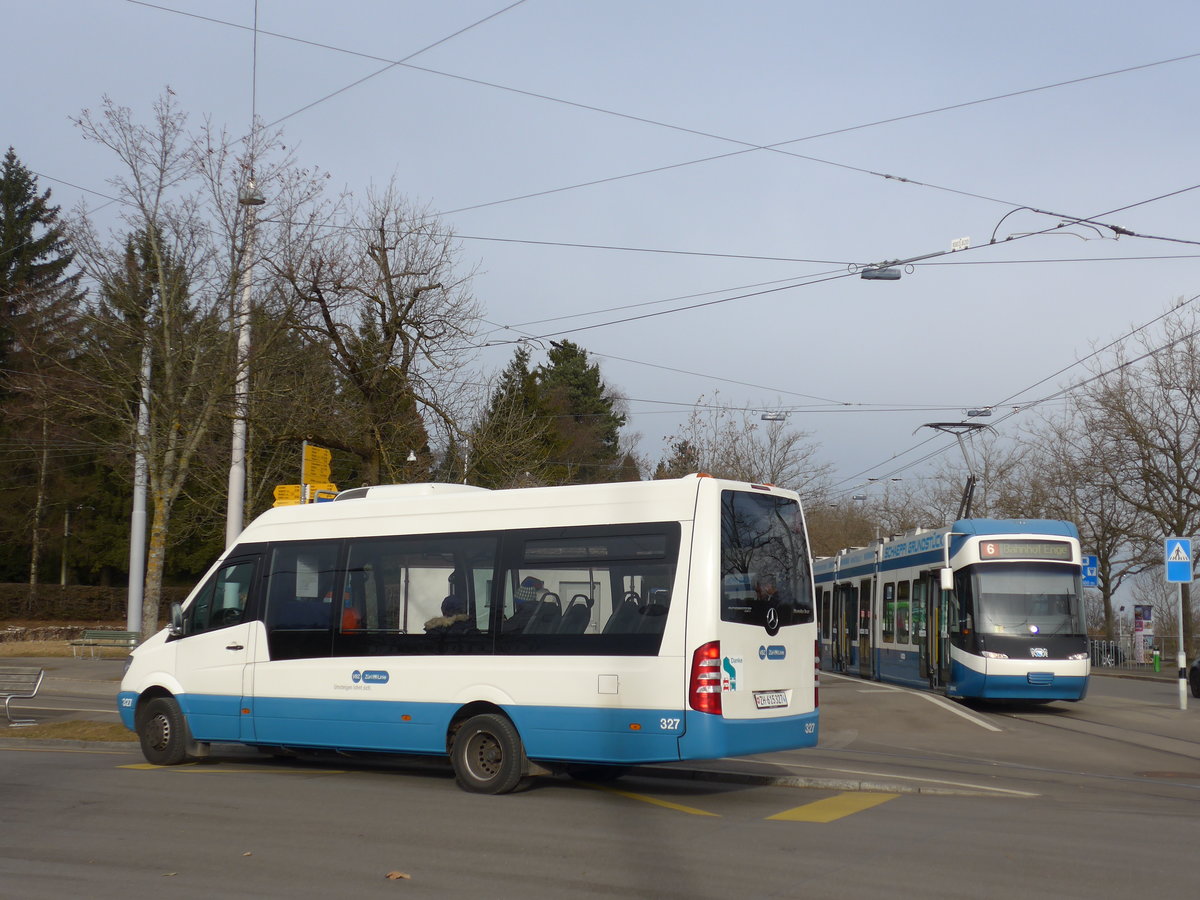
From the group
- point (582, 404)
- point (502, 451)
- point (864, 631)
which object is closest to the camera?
point (502, 451)

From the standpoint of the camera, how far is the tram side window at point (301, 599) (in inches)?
474

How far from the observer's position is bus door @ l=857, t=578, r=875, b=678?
27781 millimetres

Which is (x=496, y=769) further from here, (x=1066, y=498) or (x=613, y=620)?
(x=1066, y=498)

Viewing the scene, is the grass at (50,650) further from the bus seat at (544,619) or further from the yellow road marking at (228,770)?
the bus seat at (544,619)

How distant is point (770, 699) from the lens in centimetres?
1035

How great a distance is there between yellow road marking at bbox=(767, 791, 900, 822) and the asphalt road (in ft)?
0.09

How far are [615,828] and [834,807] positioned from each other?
2.09 m

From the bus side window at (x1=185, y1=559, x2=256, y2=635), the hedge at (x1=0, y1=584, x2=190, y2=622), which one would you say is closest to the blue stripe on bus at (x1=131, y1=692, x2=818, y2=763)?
the bus side window at (x1=185, y1=559, x2=256, y2=635)

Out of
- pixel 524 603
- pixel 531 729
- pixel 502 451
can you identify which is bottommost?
pixel 531 729

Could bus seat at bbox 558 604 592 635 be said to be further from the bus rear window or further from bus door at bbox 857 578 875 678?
bus door at bbox 857 578 875 678

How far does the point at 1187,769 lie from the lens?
13742 millimetres

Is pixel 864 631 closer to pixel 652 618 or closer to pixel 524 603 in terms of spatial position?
pixel 524 603

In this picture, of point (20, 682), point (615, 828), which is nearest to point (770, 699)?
point (615, 828)

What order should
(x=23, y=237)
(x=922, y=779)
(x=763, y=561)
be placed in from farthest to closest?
(x=23, y=237) → (x=922, y=779) → (x=763, y=561)
